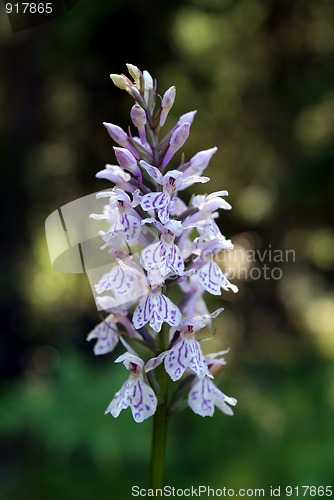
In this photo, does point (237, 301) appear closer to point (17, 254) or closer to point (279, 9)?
point (17, 254)

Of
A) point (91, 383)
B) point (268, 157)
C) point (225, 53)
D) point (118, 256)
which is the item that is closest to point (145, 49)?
point (225, 53)

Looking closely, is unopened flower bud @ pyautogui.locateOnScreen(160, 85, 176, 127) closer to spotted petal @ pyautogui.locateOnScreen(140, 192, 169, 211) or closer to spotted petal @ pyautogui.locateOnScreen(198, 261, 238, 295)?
spotted petal @ pyautogui.locateOnScreen(140, 192, 169, 211)

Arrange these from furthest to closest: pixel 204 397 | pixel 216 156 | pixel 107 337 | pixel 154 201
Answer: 1. pixel 216 156
2. pixel 107 337
3. pixel 204 397
4. pixel 154 201

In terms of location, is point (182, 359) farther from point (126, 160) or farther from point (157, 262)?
point (126, 160)

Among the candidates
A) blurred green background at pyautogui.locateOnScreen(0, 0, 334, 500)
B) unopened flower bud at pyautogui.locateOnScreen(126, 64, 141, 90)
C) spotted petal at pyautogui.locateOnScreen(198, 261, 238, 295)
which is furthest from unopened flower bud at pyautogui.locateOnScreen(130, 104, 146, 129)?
blurred green background at pyautogui.locateOnScreen(0, 0, 334, 500)

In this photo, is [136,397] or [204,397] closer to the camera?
[136,397]

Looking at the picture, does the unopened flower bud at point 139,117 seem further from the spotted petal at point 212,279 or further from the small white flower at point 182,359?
the small white flower at point 182,359

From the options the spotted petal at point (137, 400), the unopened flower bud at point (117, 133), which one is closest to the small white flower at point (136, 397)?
the spotted petal at point (137, 400)

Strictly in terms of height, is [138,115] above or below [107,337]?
above

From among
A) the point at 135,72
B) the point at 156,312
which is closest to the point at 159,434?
the point at 156,312
